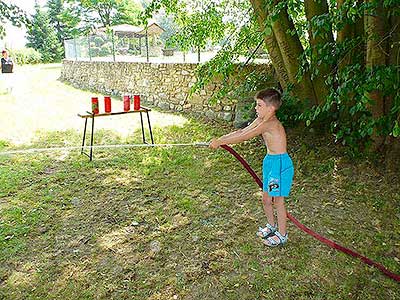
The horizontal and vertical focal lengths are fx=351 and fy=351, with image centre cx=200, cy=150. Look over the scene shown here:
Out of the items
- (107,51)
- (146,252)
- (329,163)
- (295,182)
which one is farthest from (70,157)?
(107,51)

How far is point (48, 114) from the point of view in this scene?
7746 mm

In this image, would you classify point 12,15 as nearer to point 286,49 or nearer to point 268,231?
point 286,49

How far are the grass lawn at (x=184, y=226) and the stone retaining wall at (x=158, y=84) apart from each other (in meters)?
2.03

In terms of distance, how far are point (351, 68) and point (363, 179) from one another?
1411mm

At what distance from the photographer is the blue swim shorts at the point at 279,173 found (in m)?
2.47

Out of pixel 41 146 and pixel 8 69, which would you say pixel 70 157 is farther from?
pixel 8 69

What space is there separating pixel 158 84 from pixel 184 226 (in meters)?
5.94

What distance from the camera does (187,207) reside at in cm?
341

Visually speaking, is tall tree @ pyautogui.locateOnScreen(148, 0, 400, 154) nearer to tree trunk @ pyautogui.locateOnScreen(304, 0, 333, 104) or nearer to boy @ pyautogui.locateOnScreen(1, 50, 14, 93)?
tree trunk @ pyautogui.locateOnScreen(304, 0, 333, 104)

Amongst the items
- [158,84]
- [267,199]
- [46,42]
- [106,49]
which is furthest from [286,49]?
[46,42]

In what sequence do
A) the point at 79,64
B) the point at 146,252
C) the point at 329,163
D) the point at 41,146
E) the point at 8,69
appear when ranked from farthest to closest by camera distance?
1. the point at 79,64
2. the point at 8,69
3. the point at 41,146
4. the point at 329,163
5. the point at 146,252

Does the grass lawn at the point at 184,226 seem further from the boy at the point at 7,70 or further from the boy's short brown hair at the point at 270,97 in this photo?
the boy at the point at 7,70

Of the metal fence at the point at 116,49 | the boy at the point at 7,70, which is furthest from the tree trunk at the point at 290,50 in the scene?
the boy at the point at 7,70

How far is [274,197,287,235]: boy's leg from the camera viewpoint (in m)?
2.60
